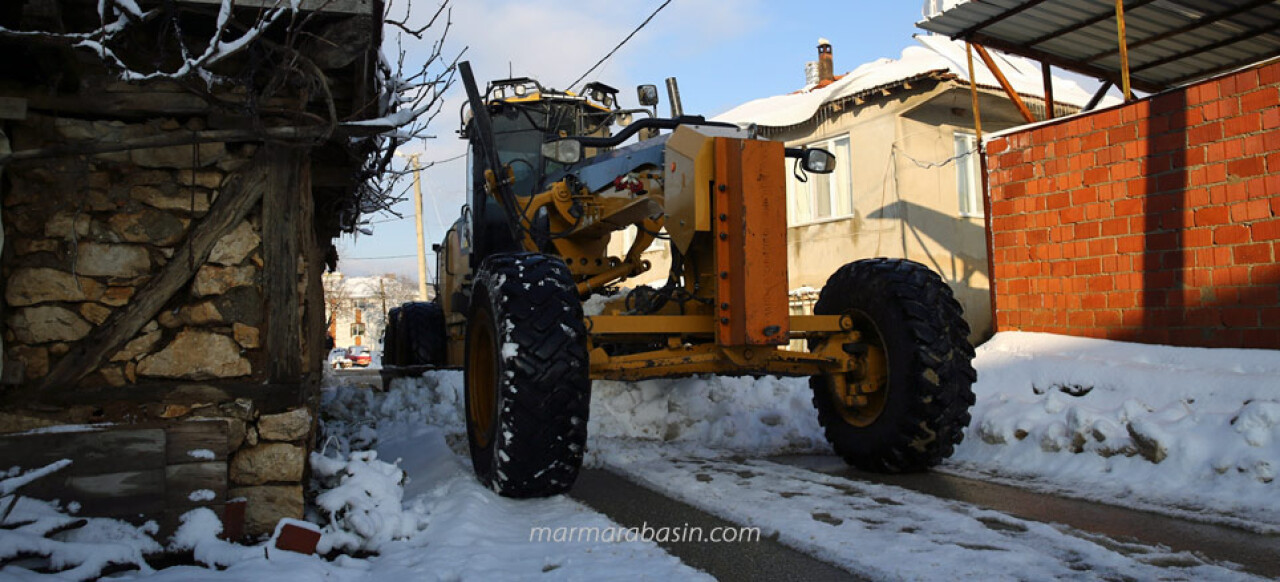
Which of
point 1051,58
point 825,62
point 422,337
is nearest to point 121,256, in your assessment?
point 422,337

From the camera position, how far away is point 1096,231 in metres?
8.41

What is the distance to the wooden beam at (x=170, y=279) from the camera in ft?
14.0

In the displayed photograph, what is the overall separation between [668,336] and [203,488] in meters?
2.75

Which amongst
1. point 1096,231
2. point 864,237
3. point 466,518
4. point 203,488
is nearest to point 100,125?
point 203,488

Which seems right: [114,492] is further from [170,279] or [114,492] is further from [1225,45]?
[1225,45]

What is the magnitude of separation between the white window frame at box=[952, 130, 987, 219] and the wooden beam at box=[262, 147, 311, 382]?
1231 centimetres

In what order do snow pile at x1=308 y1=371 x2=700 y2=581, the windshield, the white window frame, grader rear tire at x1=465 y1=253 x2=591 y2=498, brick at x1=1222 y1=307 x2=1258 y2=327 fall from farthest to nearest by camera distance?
the white window frame, the windshield, brick at x1=1222 y1=307 x2=1258 y2=327, grader rear tire at x1=465 y1=253 x2=591 y2=498, snow pile at x1=308 y1=371 x2=700 y2=581

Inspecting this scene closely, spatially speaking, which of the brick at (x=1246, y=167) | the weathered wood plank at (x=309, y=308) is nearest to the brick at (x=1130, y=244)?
the brick at (x=1246, y=167)

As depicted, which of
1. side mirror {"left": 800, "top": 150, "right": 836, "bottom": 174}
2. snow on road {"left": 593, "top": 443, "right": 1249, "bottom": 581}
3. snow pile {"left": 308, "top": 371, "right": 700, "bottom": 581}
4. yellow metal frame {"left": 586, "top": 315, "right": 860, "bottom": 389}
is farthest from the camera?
side mirror {"left": 800, "top": 150, "right": 836, "bottom": 174}

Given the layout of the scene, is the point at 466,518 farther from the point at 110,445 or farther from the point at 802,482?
the point at 802,482

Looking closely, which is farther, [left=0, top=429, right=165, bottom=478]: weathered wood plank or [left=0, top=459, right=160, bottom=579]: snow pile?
[left=0, top=429, right=165, bottom=478]: weathered wood plank

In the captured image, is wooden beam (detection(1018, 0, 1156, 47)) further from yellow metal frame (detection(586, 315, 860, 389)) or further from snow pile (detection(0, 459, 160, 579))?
snow pile (detection(0, 459, 160, 579))

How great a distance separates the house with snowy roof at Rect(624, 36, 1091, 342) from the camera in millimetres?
14297

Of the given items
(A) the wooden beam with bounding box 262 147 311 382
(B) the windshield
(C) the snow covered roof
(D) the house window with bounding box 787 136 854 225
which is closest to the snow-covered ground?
(A) the wooden beam with bounding box 262 147 311 382
